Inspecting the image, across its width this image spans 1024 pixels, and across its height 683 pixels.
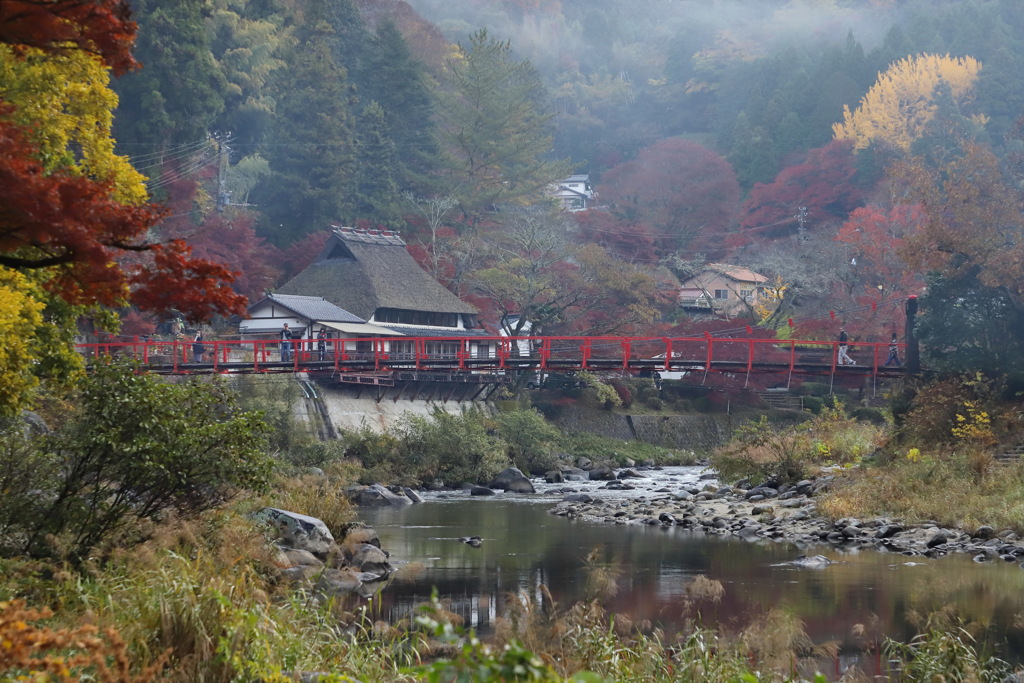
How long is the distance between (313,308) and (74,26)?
31.0m

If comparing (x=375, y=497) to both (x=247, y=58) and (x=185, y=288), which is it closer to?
(x=185, y=288)

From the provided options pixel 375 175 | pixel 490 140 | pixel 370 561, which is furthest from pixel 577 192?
pixel 370 561

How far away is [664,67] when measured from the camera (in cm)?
8069

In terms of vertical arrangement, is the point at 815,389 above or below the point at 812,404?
above

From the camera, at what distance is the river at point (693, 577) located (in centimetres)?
1034

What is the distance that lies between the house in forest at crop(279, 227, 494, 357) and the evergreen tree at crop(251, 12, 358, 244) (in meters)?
4.18

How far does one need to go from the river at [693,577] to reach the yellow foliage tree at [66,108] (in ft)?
21.4

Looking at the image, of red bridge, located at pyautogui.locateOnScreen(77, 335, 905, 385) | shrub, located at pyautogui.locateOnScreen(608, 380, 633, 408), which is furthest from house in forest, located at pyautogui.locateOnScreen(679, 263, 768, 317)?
red bridge, located at pyautogui.locateOnScreen(77, 335, 905, 385)

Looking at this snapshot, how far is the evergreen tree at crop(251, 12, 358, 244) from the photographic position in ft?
157

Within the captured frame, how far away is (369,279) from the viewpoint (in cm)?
4147

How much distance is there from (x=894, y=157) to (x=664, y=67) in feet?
111

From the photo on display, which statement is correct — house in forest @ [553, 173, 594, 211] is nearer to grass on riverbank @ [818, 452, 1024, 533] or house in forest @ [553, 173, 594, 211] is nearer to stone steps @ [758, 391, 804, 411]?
stone steps @ [758, 391, 804, 411]

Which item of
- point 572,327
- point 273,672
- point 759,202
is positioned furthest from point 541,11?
point 273,672

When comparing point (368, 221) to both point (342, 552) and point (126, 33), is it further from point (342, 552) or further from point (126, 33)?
point (126, 33)
